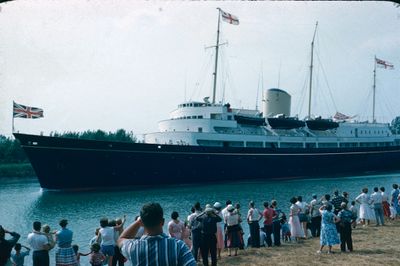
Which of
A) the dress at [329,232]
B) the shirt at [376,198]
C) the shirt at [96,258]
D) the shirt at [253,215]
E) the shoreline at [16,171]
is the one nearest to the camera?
the shirt at [96,258]

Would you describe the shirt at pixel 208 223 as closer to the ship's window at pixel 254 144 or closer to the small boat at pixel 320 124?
the ship's window at pixel 254 144

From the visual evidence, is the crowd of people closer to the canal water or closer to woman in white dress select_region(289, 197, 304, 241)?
woman in white dress select_region(289, 197, 304, 241)

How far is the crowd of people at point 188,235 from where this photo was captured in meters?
2.75

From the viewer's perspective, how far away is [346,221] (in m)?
10.2

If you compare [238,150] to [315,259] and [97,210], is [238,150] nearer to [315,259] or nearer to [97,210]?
[97,210]

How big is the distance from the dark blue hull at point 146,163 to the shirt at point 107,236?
25.8 metres

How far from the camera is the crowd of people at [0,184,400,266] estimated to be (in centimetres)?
275

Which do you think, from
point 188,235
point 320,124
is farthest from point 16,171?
point 188,235

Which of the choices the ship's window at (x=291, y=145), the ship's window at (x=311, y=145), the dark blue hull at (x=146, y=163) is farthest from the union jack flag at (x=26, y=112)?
the ship's window at (x=311, y=145)

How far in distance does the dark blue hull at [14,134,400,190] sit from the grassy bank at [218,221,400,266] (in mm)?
24689

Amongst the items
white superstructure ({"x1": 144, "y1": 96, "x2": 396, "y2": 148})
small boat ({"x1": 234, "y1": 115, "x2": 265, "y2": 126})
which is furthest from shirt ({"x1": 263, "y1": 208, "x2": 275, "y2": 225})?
small boat ({"x1": 234, "y1": 115, "x2": 265, "y2": 126})

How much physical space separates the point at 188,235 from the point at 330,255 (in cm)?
361

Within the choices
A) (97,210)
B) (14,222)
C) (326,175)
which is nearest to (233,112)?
(326,175)

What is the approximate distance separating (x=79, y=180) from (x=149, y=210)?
3277 cm
